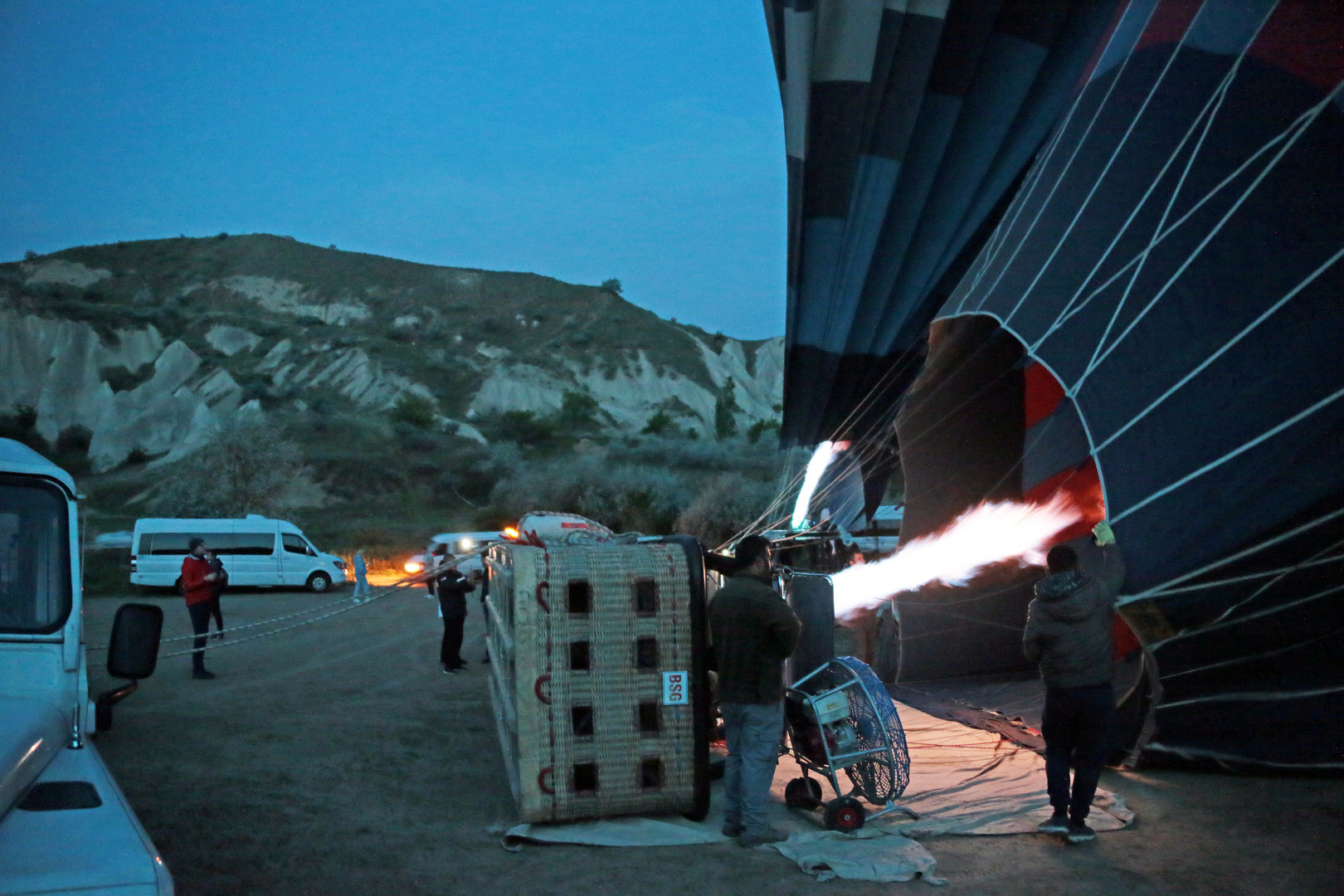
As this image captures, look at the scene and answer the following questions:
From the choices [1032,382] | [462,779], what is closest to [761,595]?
[462,779]

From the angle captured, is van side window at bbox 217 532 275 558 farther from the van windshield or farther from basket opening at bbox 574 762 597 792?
the van windshield

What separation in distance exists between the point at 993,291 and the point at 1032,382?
1.84 m

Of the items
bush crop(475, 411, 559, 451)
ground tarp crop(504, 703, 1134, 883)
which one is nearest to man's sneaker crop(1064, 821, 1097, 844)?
ground tarp crop(504, 703, 1134, 883)

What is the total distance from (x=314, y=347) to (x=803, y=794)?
53576 mm

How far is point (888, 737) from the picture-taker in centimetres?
448

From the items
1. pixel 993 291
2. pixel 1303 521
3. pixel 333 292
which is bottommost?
pixel 1303 521

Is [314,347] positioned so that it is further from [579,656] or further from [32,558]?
[32,558]

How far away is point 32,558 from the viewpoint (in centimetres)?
333

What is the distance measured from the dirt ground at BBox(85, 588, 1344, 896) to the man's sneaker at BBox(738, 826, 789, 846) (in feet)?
0.15

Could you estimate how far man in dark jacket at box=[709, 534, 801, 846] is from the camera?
14.0 ft

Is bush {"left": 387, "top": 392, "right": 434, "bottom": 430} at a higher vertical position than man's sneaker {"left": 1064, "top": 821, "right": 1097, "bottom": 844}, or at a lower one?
higher

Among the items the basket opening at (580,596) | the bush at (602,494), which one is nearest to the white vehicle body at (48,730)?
the basket opening at (580,596)

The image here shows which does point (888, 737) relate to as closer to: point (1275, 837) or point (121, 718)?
point (1275, 837)

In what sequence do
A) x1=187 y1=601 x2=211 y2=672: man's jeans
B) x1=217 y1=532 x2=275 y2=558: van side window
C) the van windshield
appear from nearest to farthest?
the van windshield
x1=187 y1=601 x2=211 y2=672: man's jeans
x1=217 y1=532 x2=275 y2=558: van side window
